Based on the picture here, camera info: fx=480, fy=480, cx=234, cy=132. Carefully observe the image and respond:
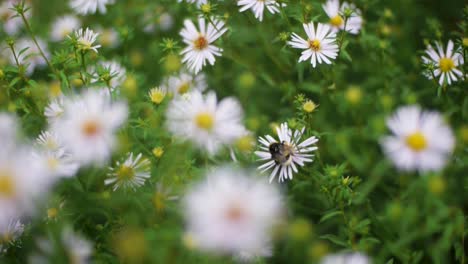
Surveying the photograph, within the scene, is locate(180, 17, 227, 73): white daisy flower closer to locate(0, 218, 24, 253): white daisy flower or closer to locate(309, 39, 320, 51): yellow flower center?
locate(309, 39, 320, 51): yellow flower center

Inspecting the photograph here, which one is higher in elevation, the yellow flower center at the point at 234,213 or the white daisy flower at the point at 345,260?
the white daisy flower at the point at 345,260

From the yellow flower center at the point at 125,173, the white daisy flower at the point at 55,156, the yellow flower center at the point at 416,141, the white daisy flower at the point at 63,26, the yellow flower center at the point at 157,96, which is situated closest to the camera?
the yellow flower center at the point at 416,141

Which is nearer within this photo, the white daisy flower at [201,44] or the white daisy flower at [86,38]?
the white daisy flower at [86,38]

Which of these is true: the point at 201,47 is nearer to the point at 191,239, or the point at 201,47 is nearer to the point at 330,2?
the point at 330,2

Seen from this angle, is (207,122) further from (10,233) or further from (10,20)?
(10,20)

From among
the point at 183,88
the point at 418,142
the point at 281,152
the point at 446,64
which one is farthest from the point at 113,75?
the point at 446,64

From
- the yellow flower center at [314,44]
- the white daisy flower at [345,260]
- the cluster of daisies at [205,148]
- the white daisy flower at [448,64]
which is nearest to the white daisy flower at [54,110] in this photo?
the cluster of daisies at [205,148]

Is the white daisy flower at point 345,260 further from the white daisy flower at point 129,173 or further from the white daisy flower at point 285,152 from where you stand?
the white daisy flower at point 129,173

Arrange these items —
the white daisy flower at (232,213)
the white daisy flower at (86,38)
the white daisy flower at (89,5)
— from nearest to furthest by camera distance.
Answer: the white daisy flower at (232,213) → the white daisy flower at (86,38) → the white daisy flower at (89,5)
